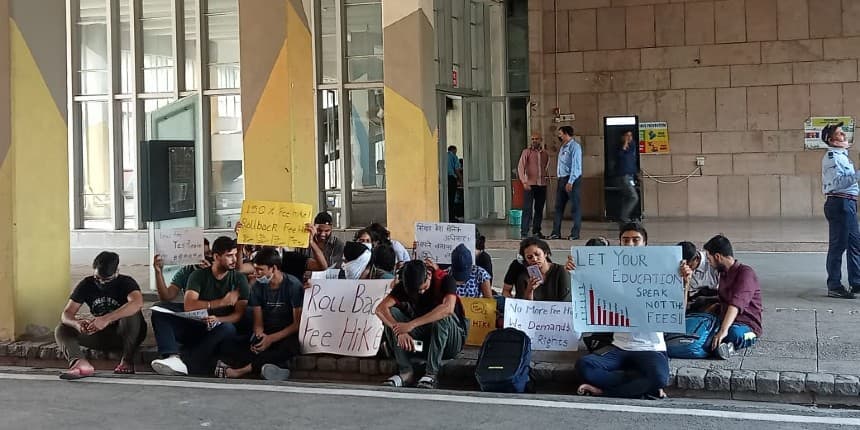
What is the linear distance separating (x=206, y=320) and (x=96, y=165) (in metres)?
13.3

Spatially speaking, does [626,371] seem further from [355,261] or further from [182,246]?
[182,246]

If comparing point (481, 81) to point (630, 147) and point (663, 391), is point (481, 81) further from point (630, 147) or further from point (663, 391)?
point (663, 391)

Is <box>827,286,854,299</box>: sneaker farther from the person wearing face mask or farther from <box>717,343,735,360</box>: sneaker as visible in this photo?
the person wearing face mask

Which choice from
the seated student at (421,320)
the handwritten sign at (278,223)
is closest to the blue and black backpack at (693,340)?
the seated student at (421,320)

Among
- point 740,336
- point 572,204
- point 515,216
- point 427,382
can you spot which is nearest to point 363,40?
point 515,216

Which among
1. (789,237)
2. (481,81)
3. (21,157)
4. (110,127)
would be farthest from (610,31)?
(21,157)

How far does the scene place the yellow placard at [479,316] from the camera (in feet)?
28.5

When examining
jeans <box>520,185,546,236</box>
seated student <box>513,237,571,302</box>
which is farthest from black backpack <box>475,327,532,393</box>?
jeans <box>520,185,546,236</box>

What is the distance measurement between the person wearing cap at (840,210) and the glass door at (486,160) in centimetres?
1175

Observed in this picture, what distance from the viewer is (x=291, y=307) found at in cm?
880

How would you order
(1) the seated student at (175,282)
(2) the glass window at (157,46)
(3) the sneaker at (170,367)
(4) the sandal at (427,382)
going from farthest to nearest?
(2) the glass window at (157,46), (1) the seated student at (175,282), (3) the sneaker at (170,367), (4) the sandal at (427,382)

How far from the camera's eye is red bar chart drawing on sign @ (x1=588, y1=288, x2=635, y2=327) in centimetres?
747

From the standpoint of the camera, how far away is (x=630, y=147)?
2017 centimetres

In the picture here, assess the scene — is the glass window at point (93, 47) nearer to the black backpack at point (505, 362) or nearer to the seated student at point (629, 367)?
the black backpack at point (505, 362)
